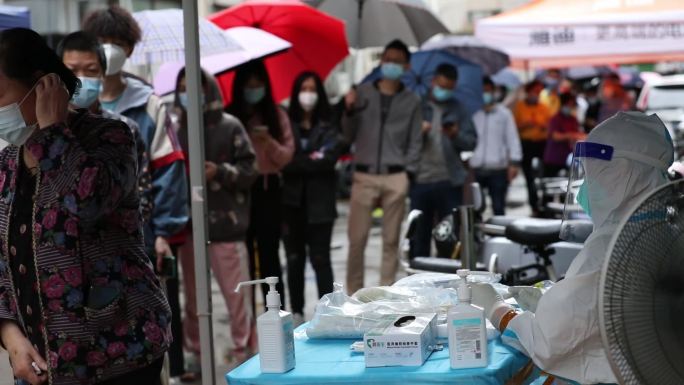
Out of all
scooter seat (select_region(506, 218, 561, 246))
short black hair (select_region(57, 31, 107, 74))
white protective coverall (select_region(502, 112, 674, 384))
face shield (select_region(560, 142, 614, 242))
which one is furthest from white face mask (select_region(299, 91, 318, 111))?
white protective coverall (select_region(502, 112, 674, 384))

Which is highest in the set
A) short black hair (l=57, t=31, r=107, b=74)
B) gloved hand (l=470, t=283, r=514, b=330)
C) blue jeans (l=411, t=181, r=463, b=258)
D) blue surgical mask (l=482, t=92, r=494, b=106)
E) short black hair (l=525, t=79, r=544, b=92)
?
short black hair (l=57, t=31, r=107, b=74)

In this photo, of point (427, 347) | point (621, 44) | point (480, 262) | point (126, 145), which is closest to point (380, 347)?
point (427, 347)

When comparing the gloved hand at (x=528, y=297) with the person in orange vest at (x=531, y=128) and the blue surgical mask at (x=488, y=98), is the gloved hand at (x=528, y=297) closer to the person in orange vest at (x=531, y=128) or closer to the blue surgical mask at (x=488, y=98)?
the blue surgical mask at (x=488, y=98)

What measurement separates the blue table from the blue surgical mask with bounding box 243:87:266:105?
4836 millimetres

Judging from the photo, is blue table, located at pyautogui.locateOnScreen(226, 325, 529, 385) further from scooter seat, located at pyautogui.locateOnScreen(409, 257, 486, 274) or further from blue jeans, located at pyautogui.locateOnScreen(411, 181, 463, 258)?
blue jeans, located at pyautogui.locateOnScreen(411, 181, 463, 258)

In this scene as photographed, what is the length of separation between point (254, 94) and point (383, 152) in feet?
5.39

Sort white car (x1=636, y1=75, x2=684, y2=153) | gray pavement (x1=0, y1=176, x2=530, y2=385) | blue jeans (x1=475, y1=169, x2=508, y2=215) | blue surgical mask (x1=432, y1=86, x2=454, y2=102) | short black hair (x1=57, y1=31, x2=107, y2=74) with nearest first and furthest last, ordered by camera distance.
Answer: short black hair (x1=57, y1=31, x2=107, y2=74) < gray pavement (x1=0, y1=176, x2=530, y2=385) < blue surgical mask (x1=432, y1=86, x2=454, y2=102) < blue jeans (x1=475, y1=169, x2=508, y2=215) < white car (x1=636, y1=75, x2=684, y2=153)

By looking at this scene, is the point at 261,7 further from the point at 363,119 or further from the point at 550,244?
the point at 550,244

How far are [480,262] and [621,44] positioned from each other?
3.14 metres

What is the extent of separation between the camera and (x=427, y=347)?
3.98m

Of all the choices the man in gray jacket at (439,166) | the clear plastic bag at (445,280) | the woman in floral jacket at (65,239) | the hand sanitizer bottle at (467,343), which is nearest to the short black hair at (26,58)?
the woman in floral jacket at (65,239)

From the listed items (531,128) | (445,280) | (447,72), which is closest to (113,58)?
(445,280)

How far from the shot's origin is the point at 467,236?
774 centimetres

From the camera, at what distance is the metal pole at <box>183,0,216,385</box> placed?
5180mm
